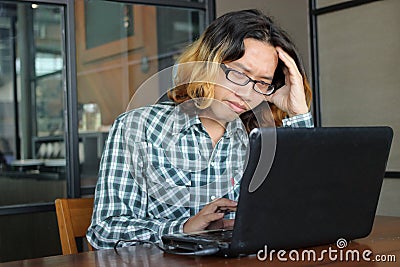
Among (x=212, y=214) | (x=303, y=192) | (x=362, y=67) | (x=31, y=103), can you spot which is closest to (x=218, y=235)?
(x=212, y=214)

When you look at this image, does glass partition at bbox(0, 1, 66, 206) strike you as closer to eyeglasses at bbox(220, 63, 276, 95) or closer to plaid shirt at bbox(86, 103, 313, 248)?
plaid shirt at bbox(86, 103, 313, 248)

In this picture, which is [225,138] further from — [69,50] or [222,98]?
[69,50]

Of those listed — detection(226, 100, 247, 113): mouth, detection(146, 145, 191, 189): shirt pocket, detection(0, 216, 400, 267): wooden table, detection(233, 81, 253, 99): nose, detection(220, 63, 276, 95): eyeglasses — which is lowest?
detection(0, 216, 400, 267): wooden table

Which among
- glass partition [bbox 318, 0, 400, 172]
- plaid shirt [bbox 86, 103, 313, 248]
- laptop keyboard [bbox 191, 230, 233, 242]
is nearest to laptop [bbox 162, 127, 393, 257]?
laptop keyboard [bbox 191, 230, 233, 242]

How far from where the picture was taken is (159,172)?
1.70 meters

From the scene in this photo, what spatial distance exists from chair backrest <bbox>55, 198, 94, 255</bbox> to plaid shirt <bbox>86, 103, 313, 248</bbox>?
20cm

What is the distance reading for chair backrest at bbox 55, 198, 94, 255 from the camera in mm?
1777

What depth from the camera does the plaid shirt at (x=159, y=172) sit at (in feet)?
5.13

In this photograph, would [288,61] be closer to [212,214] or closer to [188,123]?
[188,123]

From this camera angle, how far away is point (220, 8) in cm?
294

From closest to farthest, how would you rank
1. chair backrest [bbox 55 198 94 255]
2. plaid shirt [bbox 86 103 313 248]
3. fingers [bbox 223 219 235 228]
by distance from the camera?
fingers [bbox 223 219 235 228]
plaid shirt [bbox 86 103 313 248]
chair backrest [bbox 55 198 94 255]

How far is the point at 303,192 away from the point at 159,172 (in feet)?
1.89

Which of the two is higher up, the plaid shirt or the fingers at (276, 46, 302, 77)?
the fingers at (276, 46, 302, 77)

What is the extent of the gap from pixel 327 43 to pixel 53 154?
1.44 metres
